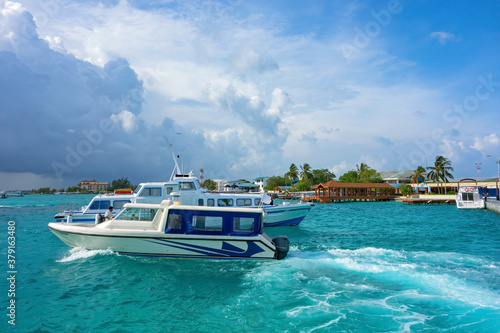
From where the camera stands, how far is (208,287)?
11.4 meters

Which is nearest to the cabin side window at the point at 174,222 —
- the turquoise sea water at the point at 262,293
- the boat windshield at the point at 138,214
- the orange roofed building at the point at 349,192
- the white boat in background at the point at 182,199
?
the boat windshield at the point at 138,214

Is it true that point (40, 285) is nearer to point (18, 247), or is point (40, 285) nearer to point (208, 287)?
point (208, 287)

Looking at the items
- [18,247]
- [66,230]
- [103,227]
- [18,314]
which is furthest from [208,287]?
[18,247]

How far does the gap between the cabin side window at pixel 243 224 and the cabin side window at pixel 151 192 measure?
10.0 metres

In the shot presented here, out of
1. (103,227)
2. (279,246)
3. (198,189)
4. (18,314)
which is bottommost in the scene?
(18,314)

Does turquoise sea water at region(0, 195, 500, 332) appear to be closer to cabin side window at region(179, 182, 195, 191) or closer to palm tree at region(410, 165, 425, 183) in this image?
cabin side window at region(179, 182, 195, 191)

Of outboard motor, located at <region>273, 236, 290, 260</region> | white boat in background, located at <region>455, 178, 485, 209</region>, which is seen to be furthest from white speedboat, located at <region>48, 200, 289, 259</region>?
white boat in background, located at <region>455, 178, 485, 209</region>

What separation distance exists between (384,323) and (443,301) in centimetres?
274

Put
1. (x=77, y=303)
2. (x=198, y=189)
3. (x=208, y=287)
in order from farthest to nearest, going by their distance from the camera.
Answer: (x=198, y=189) → (x=208, y=287) → (x=77, y=303)

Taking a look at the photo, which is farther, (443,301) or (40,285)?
(40,285)

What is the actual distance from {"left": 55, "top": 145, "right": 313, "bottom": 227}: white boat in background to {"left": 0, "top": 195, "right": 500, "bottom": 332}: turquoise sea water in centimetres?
674

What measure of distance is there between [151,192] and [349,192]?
71.0m

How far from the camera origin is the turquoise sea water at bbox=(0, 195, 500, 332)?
8.53 m

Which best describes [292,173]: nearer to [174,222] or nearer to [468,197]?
[468,197]
